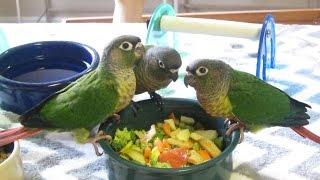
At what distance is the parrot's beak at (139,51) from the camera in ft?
1.50

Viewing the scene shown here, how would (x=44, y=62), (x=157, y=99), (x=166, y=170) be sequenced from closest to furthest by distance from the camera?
(x=166, y=170), (x=157, y=99), (x=44, y=62)

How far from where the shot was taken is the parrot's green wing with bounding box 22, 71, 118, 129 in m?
0.44

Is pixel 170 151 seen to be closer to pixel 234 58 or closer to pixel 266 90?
pixel 266 90

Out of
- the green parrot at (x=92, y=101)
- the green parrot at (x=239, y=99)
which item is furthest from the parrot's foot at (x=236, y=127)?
the green parrot at (x=92, y=101)

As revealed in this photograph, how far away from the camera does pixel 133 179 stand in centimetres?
41

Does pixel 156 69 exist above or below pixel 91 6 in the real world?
above

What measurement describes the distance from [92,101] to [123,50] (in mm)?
58

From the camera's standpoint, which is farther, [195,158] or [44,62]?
[44,62]

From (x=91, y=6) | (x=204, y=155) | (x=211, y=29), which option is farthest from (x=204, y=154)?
(x=91, y=6)

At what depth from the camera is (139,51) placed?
0.47 metres

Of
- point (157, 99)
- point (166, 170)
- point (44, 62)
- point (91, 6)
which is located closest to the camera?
point (166, 170)

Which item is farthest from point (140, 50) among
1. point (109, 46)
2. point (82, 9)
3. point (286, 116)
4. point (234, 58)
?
point (82, 9)

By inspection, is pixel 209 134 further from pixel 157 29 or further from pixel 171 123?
pixel 157 29

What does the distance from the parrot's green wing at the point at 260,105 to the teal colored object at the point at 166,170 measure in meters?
0.03
